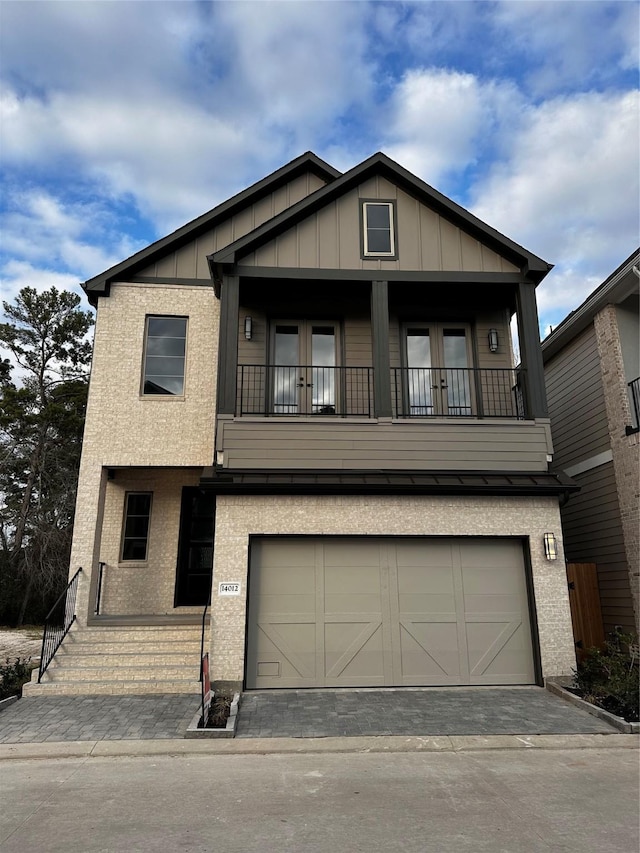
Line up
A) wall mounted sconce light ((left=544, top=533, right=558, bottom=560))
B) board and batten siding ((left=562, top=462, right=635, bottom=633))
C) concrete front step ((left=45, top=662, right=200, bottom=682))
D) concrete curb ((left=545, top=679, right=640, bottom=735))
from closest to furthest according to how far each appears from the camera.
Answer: concrete curb ((left=545, top=679, right=640, bottom=735))
concrete front step ((left=45, top=662, right=200, bottom=682))
wall mounted sconce light ((left=544, top=533, right=558, bottom=560))
board and batten siding ((left=562, top=462, right=635, bottom=633))

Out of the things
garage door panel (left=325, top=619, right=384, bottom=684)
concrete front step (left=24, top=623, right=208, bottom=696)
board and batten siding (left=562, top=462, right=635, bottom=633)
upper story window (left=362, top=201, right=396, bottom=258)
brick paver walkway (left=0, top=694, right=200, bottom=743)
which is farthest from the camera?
upper story window (left=362, top=201, right=396, bottom=258)

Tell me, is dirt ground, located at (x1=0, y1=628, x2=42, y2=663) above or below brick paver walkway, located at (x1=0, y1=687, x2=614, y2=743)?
above

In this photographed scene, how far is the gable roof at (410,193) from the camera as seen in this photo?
32.2 ft

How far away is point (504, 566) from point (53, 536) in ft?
53.1

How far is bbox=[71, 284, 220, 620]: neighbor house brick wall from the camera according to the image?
999cm

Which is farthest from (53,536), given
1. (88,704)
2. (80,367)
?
(88,704)

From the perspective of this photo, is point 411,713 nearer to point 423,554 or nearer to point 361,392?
point 423,554

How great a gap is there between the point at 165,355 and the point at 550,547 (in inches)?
305

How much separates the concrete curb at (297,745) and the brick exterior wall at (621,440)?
13.4 ft

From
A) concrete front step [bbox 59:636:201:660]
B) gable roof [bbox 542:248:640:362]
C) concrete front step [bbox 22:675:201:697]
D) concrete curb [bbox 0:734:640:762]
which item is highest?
gable roof [bbox 542:248:640:362]

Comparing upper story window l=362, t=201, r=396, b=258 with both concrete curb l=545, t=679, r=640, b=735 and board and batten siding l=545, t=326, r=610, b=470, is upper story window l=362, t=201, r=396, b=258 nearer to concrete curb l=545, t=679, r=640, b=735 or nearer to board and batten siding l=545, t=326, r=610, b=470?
board and batten siding l=545, t=326, r=610, b=470

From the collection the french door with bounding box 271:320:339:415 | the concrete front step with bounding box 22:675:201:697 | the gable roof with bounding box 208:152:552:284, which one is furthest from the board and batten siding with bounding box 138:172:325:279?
the concrete front step with bounding box 22:675:201:697

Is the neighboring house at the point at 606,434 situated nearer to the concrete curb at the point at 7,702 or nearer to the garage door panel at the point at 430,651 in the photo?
the garage door panel at the point at 430,651

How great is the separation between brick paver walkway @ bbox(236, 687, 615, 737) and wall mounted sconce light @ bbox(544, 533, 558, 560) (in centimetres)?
198
